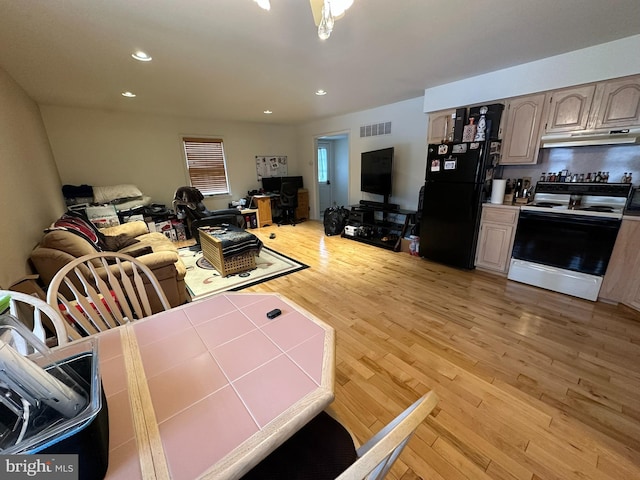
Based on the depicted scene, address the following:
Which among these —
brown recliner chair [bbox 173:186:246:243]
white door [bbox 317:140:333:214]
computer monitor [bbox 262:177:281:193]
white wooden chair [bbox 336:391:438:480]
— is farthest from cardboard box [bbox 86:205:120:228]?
white wooden chair [bbox 336:391:438:480]

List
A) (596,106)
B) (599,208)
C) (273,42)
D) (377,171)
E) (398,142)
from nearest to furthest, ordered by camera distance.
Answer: (273,42) < (596,106) < (599,208) < (398,142) < (377,171)

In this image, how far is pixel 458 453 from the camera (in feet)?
4.21

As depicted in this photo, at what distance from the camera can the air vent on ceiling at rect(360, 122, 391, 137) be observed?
4516 mm

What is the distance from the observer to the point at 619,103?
2.36 meters

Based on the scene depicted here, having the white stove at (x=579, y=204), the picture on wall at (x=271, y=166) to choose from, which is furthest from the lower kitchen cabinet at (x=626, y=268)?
the picture on wall at (x=271, y=166)

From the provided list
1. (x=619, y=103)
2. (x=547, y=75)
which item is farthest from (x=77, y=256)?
(x=619, y=103)

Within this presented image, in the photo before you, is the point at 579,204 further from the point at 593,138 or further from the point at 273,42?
the point at 273,42

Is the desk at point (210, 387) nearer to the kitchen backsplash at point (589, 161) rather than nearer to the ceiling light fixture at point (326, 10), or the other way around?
the ceiling light fixture at point (326, 10)

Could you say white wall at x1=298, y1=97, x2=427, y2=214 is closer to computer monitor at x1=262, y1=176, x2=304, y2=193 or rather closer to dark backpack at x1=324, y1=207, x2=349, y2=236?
dark backpack at x1=324, y1=207, x2=349, y2=236

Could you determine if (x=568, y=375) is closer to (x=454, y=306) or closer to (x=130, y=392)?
(x=454, y=306)

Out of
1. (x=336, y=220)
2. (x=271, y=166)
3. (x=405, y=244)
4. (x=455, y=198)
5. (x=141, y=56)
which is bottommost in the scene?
(x=405, y=244)

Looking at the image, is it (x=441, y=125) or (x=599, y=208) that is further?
(x=441, y=125)

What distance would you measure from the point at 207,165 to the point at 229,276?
11.1 feet

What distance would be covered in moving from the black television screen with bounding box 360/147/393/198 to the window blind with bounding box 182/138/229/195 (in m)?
3.23
